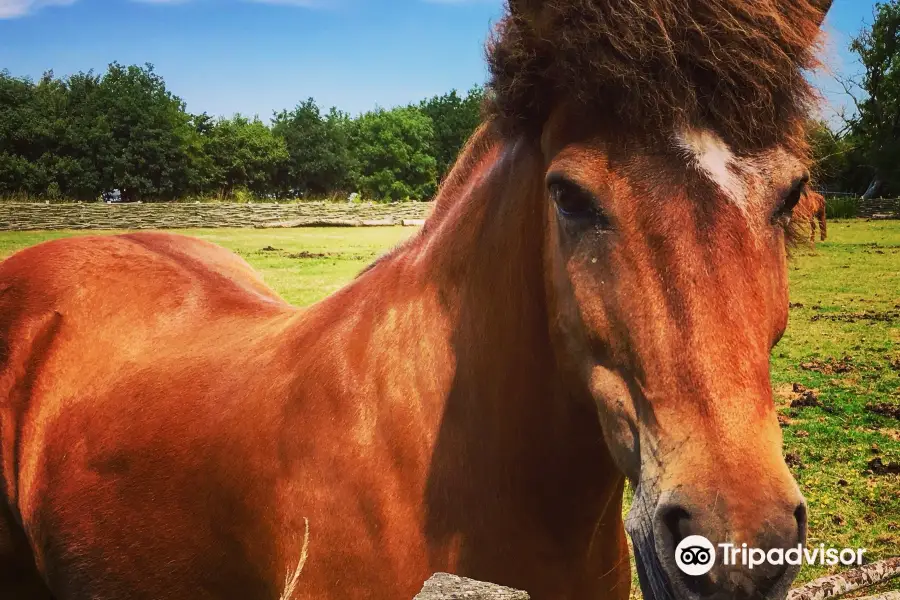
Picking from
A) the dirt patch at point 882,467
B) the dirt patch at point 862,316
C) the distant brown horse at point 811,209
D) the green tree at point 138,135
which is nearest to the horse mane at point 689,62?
the distant brown horse at point 811,209

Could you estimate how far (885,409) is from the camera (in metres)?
5.36

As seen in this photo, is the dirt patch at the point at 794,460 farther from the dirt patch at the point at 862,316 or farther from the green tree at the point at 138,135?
the green tree at the point at 138,135

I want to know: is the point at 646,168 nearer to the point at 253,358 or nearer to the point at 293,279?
the point at 253,358

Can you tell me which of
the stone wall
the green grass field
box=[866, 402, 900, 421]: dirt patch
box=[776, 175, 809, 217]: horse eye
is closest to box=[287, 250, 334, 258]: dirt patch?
the green grass field

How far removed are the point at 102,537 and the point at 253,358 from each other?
3.12 ft

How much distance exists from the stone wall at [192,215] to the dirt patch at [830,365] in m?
4.44

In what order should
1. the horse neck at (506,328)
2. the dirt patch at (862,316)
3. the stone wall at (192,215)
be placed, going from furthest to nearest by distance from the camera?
the dirt patch at (862,316), the stone wall at (192,215), the horse neck at (506,328)

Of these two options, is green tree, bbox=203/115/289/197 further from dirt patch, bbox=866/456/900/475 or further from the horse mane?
the horse mane

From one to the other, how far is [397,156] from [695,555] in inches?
1073

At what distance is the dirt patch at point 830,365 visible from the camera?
20.7 ft

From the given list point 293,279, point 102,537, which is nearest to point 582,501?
point 102,537

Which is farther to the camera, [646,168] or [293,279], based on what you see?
[293,279]

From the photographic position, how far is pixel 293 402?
6.14 ft

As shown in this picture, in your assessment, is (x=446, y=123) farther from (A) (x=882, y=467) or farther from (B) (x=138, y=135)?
(A) (x=882, y=467)
